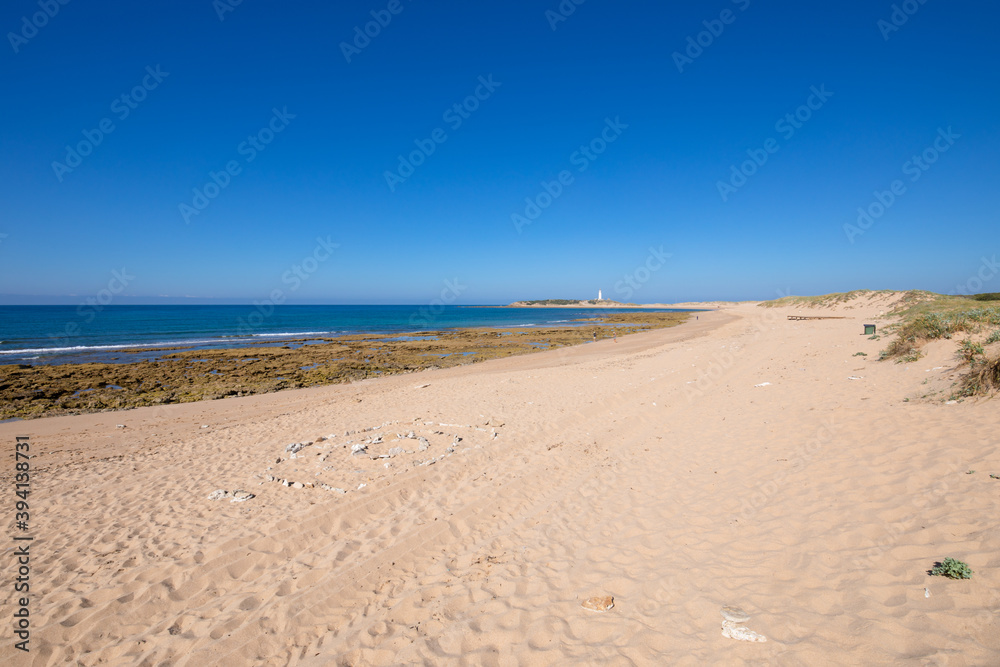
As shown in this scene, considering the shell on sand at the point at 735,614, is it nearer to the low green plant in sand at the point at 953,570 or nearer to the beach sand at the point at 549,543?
the beach sand at the point at 549,543

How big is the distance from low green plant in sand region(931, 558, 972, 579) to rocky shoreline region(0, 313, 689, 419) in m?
18.9

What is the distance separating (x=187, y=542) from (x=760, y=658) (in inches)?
247

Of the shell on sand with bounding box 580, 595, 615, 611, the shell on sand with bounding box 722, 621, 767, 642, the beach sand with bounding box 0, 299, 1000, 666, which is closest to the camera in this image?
the shell on sand with bounding box 722, 621, 767, 642

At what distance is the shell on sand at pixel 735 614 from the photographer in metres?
3.26

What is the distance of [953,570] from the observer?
3172 millimetres

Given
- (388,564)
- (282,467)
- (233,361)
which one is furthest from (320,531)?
(233,361)

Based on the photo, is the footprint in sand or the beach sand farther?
the beach sand

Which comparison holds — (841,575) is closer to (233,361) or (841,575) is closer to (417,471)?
(417,471)

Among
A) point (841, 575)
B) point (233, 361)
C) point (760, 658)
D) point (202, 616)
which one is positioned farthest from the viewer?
point (233, 361)

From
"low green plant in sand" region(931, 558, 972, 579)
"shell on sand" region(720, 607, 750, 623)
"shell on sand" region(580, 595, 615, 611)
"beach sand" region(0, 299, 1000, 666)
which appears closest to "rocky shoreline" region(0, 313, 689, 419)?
"beach sand" region(0, 299, 1000, 666)

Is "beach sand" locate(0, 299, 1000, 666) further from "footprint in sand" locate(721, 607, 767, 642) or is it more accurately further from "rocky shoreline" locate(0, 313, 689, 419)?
"rocky shoreline" locate(0, 313, 689, 419)

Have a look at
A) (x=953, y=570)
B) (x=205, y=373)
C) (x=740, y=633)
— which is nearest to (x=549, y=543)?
(x=740, y=633)

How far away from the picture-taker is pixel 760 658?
2.87 m

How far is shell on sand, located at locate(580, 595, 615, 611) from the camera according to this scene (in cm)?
363
